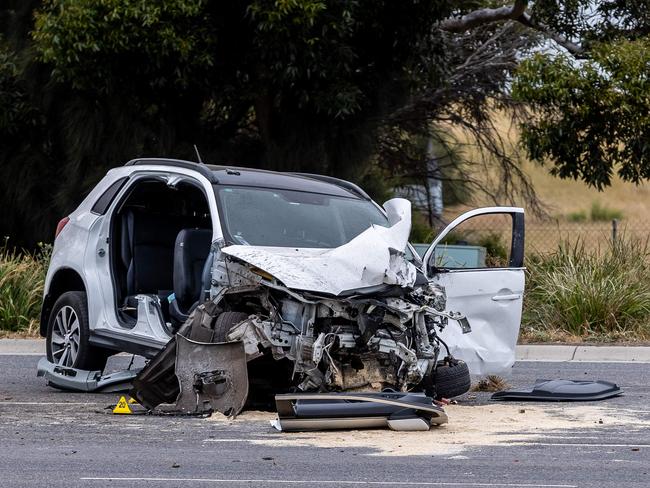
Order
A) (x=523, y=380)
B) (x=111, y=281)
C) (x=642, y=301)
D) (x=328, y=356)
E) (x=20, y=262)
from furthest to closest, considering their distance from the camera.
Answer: (x=20, y=262) → (x=642, y=301) → (x=523, y=380) → (x=111, y=281) → (x=328, y=356)

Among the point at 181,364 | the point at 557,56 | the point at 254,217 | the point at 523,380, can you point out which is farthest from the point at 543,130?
the point at 181,364

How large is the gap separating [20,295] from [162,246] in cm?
550

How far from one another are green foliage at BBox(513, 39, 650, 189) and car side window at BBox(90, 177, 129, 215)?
7794 mm

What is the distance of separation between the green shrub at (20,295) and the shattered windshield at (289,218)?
250 inches

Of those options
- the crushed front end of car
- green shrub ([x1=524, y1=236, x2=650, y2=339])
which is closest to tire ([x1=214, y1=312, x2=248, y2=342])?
the crushed front end of car

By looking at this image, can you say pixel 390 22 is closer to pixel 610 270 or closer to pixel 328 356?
pixel 610 270

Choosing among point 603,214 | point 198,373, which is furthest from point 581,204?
point 198,373

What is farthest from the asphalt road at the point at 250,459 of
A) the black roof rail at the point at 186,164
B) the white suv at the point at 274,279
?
the black roof rail at the point at 186,164

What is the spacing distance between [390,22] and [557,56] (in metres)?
2.74

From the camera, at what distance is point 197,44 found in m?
17.0

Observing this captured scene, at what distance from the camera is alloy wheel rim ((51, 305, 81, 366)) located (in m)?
10.6

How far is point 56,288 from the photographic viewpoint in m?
11.1

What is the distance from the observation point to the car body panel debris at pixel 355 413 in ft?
27.0

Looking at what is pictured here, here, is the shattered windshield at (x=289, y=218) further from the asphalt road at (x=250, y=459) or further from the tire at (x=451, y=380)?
the asphalt road at (x=250, y=459)
